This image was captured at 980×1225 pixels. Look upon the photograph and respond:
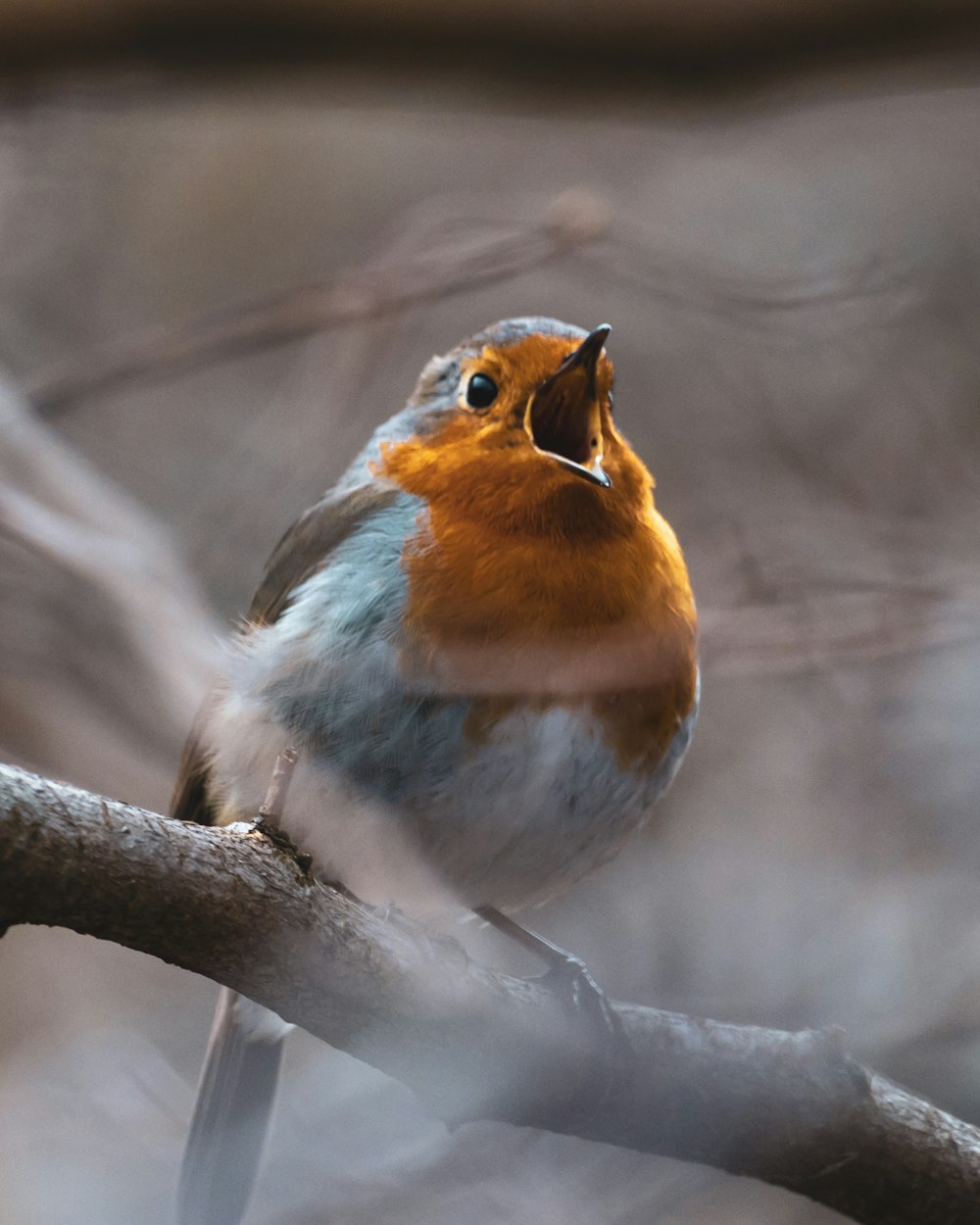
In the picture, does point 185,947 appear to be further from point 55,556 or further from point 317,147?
point 317,147

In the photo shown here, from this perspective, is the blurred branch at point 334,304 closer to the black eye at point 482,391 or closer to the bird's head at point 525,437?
the bird's head at point 525,437

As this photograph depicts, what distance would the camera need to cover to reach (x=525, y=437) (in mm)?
2941

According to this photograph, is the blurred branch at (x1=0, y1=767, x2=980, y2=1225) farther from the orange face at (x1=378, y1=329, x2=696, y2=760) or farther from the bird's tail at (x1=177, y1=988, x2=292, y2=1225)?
the bird's tail at (x1=177, y1=988, x2=292, y2=1225)

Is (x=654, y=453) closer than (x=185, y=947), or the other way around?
(x=185, y=947)

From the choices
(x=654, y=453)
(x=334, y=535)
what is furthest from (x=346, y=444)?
(x=334, y=535)

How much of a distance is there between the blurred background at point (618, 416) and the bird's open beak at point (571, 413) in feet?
2.31

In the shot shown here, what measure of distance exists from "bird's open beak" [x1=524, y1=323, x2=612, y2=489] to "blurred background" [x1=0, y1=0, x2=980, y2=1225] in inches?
27.7

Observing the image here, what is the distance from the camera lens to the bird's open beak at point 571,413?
9.41ft

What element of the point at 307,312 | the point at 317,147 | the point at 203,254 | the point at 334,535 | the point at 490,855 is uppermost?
the point at 317,147

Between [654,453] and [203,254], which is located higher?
[203,254]

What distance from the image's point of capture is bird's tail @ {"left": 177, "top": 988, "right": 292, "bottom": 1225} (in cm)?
312

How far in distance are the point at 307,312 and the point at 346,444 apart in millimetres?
1409

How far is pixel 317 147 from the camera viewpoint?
6.68m

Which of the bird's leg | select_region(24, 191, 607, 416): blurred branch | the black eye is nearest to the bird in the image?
the black eye
